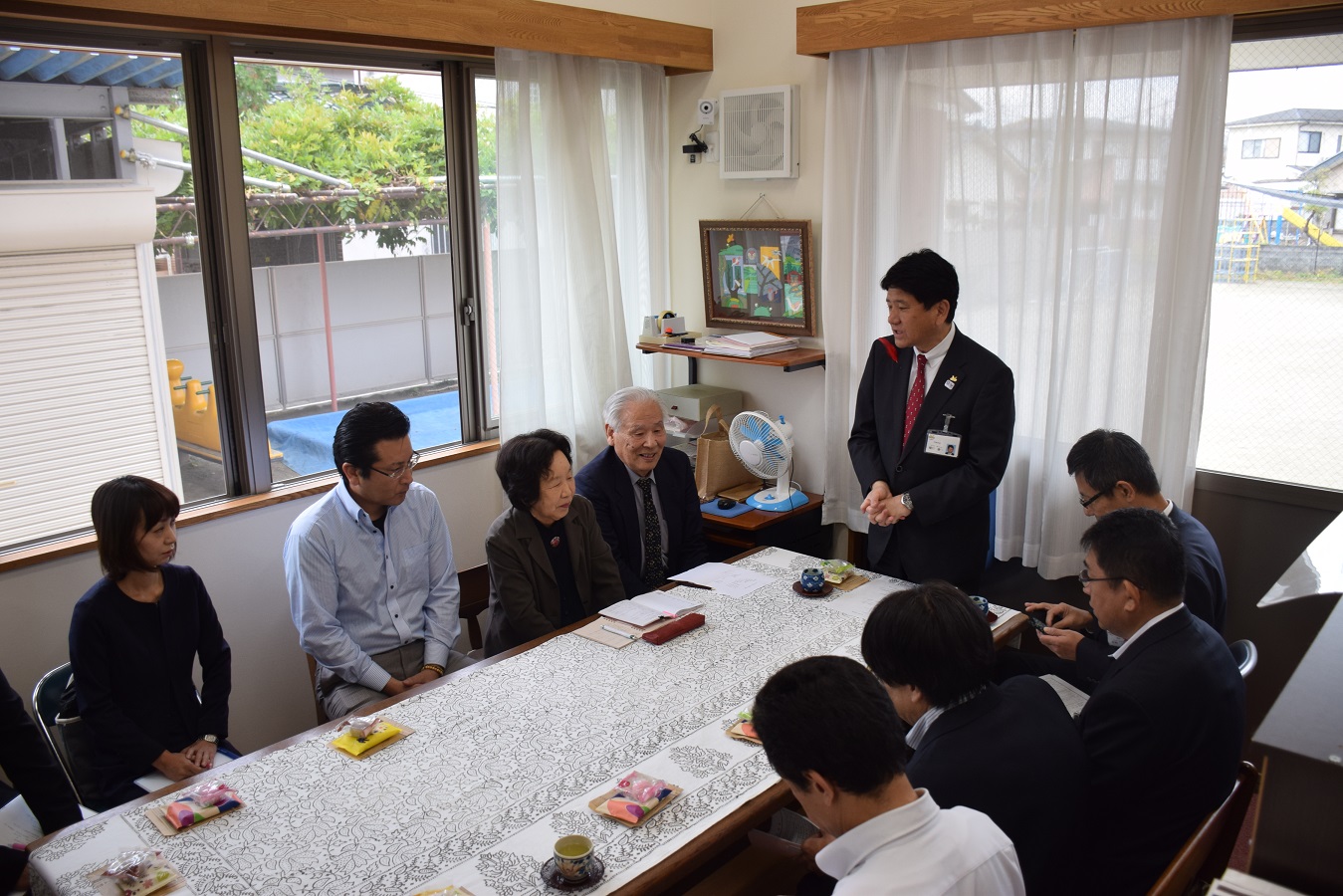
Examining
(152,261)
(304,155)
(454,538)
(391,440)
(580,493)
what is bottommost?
(454,538)

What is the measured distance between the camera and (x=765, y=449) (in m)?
4.07

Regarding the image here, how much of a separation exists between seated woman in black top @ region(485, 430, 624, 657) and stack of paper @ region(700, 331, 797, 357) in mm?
1348

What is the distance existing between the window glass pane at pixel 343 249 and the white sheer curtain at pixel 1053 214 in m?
1.65

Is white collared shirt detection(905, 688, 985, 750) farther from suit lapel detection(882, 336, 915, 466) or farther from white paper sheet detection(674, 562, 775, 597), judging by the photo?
suit lapel detection(882, 336, 915, 466)

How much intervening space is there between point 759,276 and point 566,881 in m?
3.23

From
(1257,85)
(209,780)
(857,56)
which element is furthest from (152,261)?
(1257,85)

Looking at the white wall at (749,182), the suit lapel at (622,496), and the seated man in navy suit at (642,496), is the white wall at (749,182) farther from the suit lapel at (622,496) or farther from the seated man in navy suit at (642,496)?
the suit lapel at (622,496)

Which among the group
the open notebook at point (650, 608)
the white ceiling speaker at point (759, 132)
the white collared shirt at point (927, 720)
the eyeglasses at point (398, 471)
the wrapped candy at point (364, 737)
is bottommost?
the wrapped candy at point (364, 737)

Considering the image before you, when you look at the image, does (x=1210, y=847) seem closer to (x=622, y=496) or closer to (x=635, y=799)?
(x=635, y=799)

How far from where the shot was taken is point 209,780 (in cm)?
218

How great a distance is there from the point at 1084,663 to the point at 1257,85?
2.12m

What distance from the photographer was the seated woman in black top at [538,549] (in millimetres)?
3037

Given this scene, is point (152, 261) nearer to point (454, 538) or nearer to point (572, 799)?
point (454, 538)

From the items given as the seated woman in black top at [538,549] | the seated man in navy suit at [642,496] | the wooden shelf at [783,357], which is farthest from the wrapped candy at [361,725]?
the wooden shelf at [783,357]
